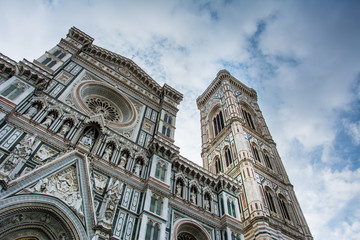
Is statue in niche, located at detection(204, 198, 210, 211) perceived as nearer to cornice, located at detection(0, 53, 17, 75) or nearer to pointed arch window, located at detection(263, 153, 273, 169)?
cornice, located at detection(0, 53, 17, 75)

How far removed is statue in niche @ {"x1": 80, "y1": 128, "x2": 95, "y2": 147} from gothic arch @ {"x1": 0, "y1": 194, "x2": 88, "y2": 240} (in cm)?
361

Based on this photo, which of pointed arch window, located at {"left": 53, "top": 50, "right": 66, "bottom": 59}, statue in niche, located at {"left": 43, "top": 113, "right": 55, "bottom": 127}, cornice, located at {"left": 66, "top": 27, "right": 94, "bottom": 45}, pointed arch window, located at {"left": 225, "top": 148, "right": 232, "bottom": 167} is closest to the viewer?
statue in niche, located at {"left": 43, "top": 113, "right": 55, "bottom": 127}

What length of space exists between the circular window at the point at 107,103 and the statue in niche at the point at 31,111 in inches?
128

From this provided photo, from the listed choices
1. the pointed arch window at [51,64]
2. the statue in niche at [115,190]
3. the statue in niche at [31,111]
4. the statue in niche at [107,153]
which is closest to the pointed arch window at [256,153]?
the statue in niche at [107,153]

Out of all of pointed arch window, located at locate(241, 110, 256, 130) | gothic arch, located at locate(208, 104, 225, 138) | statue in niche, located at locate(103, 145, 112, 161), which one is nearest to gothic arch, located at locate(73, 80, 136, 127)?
statue in niche, located at locate(103, 145, 112, 161)

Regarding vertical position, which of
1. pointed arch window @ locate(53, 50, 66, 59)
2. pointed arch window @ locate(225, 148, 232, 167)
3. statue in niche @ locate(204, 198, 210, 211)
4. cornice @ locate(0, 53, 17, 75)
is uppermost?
pointed arch window @ locate(225, 148, 232, 167)

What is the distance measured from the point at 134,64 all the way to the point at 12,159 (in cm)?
1276

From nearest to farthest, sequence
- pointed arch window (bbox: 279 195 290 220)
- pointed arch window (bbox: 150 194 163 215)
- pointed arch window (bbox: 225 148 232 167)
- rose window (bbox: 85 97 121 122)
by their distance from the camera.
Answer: pointed arch window (bbox: 150 194 163 215)
rose window (bbox: 85 97 121 122)
pointed arch window (bbox: 279 195 290 220)
pointed arch window (bbox: 225 148 232 167)

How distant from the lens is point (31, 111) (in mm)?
12398

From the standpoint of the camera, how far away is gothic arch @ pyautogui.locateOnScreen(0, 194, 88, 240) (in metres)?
8.91

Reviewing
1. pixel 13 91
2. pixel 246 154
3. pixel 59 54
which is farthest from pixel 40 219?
pixel 246 154

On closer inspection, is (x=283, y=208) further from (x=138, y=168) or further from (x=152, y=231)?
(x=152, y=231)

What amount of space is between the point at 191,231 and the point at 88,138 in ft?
22.7

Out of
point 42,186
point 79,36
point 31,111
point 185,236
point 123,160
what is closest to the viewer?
point 42,186
